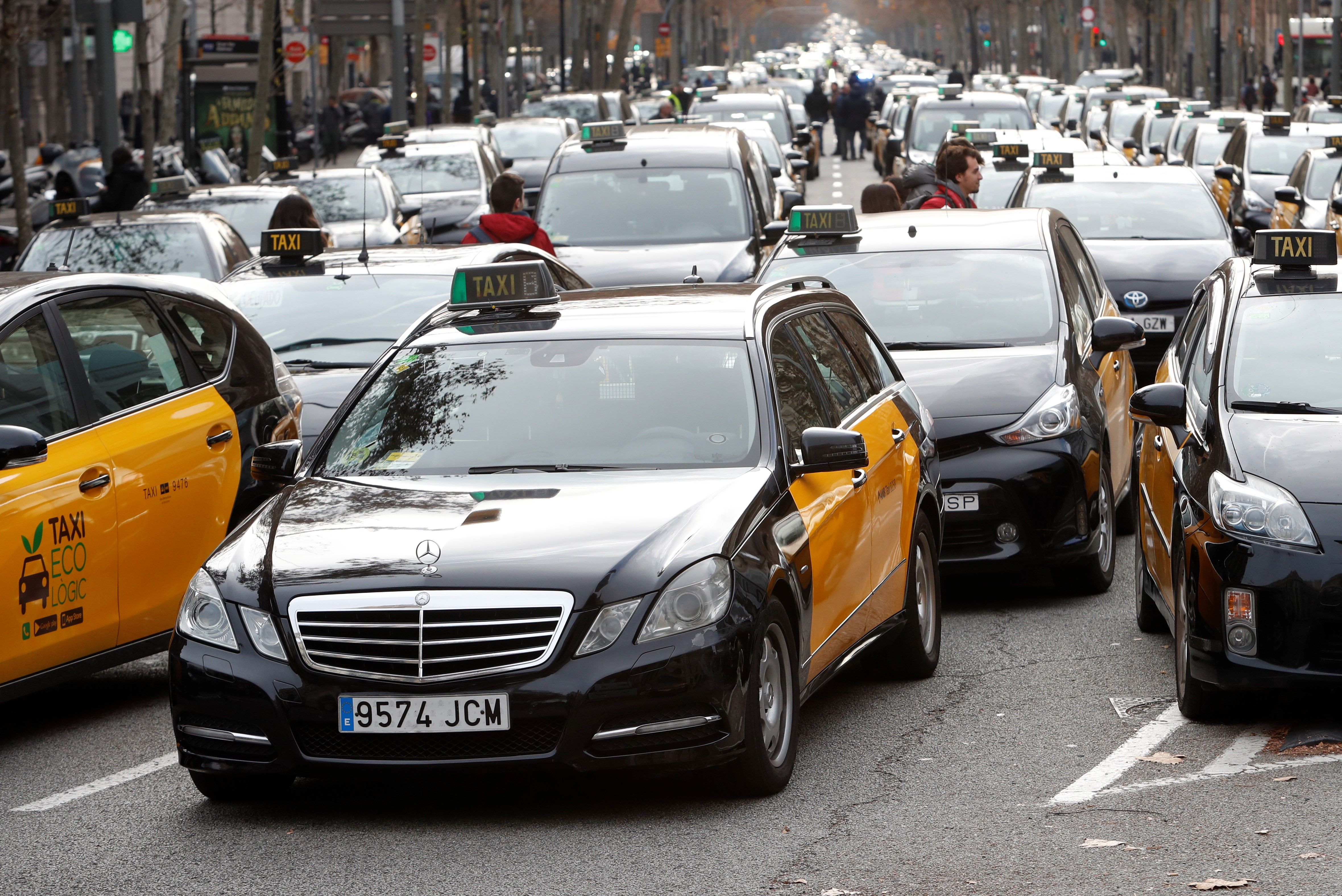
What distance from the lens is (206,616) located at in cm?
614

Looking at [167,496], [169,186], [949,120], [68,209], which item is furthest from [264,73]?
[167,496]

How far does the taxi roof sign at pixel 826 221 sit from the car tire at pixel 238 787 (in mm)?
5608

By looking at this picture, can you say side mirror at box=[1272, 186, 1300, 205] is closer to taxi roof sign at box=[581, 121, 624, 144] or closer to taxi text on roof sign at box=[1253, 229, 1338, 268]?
taxi roof sign at box=[581, 121, 624, 144]

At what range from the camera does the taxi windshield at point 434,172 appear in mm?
26188

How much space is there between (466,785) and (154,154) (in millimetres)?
28524

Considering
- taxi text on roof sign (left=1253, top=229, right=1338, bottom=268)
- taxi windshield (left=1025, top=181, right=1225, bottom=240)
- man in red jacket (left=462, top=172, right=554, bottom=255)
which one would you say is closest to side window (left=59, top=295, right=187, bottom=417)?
taxi text on roof sign (left=1253, top=229, right=1338, bottom=268)

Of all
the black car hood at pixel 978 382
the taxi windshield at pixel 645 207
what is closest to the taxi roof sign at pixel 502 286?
the black car hood at pixel 978 382

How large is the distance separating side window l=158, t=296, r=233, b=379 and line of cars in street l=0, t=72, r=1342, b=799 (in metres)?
0.01

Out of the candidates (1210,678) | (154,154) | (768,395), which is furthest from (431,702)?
(154,154)

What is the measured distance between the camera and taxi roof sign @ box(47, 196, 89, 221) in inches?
619

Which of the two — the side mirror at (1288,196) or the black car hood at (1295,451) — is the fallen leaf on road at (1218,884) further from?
the side mirror at (1288,196)

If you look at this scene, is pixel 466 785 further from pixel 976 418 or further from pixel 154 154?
pixel 154 154

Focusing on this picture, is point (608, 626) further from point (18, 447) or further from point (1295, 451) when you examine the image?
point (1295, 451)

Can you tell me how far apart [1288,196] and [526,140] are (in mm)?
14934
